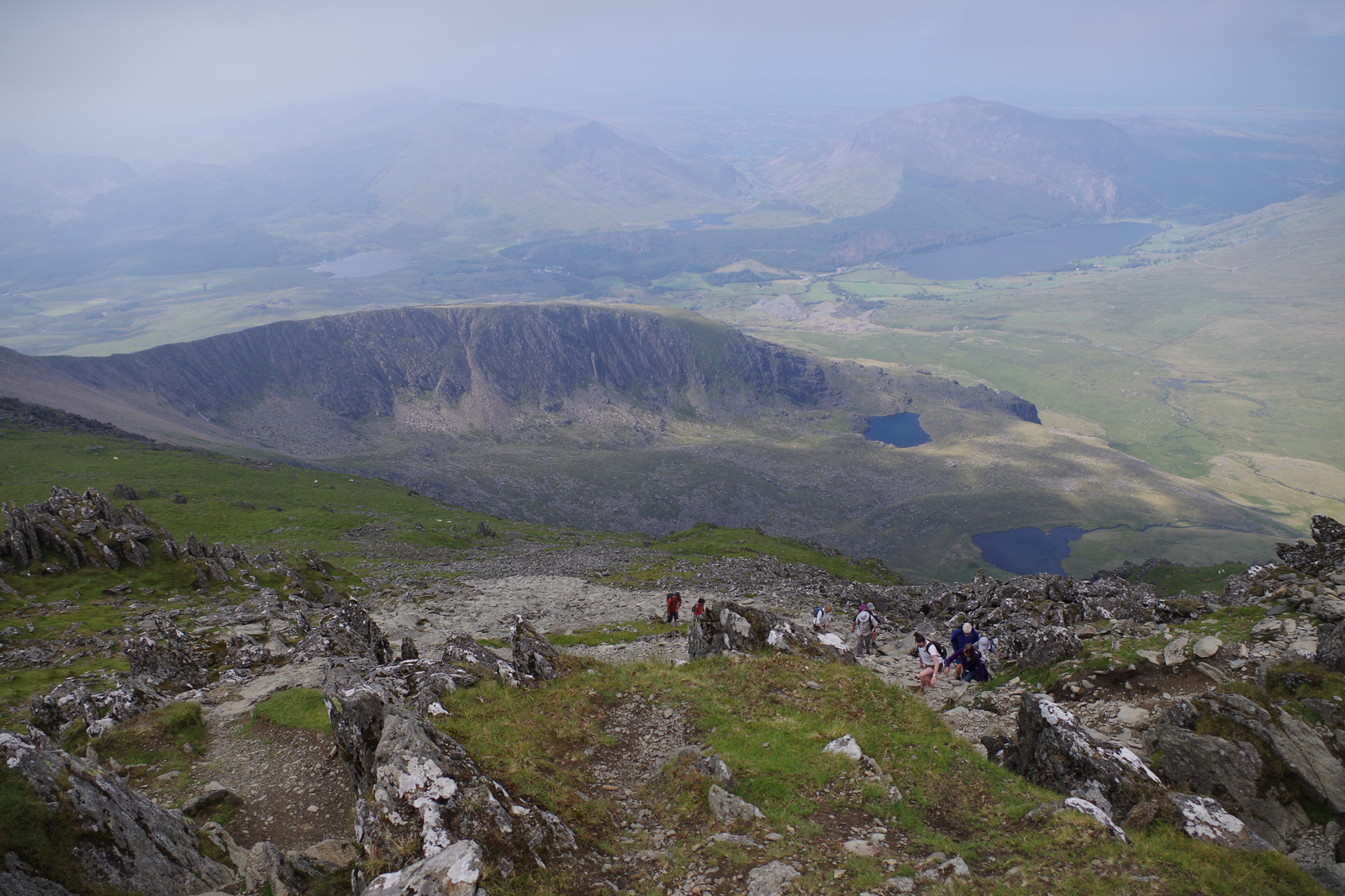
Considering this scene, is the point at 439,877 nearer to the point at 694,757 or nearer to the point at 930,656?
the point at 694,757

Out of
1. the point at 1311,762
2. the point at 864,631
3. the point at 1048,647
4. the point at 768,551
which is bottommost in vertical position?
the point at 768,551

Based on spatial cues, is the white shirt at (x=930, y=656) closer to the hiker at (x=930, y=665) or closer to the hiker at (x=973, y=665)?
the hiker at (x=930, y=665)

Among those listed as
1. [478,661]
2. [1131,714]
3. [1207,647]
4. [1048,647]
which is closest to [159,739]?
[478,661]

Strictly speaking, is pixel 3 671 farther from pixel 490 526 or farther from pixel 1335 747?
pixel 490 526

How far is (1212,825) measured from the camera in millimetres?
15625

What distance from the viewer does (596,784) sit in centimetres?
1912

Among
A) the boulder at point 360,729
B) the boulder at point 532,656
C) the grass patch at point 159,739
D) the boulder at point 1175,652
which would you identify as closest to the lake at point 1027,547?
the boulder at point 1175,652

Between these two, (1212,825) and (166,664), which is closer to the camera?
(1212,825)

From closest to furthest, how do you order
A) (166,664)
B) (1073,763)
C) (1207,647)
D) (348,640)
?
(1073,763) → (1207,647) → (166,664) → (348,640)

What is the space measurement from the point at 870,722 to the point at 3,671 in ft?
142

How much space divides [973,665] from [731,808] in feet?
65.1

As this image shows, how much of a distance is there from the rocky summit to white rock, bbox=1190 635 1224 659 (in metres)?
0.06

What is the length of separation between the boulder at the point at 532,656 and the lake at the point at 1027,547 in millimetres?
161252

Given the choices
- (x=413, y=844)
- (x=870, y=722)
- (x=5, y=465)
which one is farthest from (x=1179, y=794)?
(x=5, y=465)
